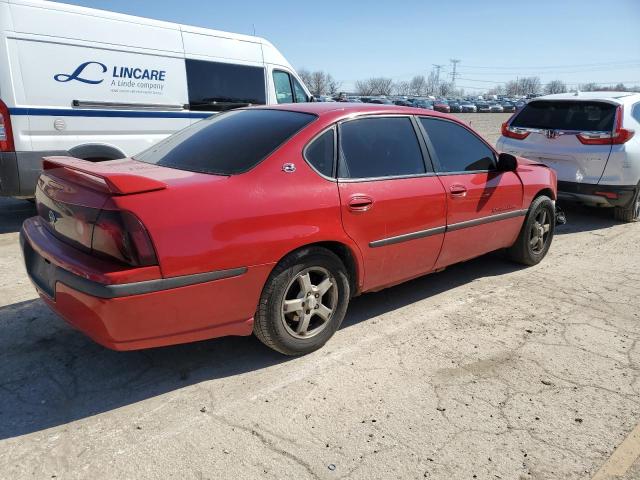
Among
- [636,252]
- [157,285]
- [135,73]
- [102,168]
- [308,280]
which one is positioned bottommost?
[636,252]

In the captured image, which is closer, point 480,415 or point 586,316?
point 480,415

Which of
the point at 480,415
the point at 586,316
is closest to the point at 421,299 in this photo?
the point at 586,316

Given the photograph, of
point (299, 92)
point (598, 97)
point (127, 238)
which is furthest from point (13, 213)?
point (598, 97)

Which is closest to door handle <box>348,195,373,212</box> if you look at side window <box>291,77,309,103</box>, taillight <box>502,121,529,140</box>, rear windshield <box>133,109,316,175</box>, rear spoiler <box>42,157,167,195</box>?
rear windshield <box>133,109,316,175</box>

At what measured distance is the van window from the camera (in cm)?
756

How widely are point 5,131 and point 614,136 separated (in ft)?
24.1

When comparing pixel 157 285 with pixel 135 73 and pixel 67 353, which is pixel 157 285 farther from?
pixel 135 73

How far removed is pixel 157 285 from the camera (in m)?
2.55

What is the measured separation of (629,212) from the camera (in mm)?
7125

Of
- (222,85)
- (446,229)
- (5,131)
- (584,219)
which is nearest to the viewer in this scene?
(446,229)

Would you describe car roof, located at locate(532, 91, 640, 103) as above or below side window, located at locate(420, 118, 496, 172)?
above

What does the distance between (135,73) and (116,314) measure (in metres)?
5.27

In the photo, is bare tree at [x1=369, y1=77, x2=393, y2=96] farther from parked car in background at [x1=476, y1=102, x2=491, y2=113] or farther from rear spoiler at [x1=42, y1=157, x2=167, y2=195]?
rear spoiler at [x1=42, y1=157, x2=167, y2=195]

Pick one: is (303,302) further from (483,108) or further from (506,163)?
(483,108)
